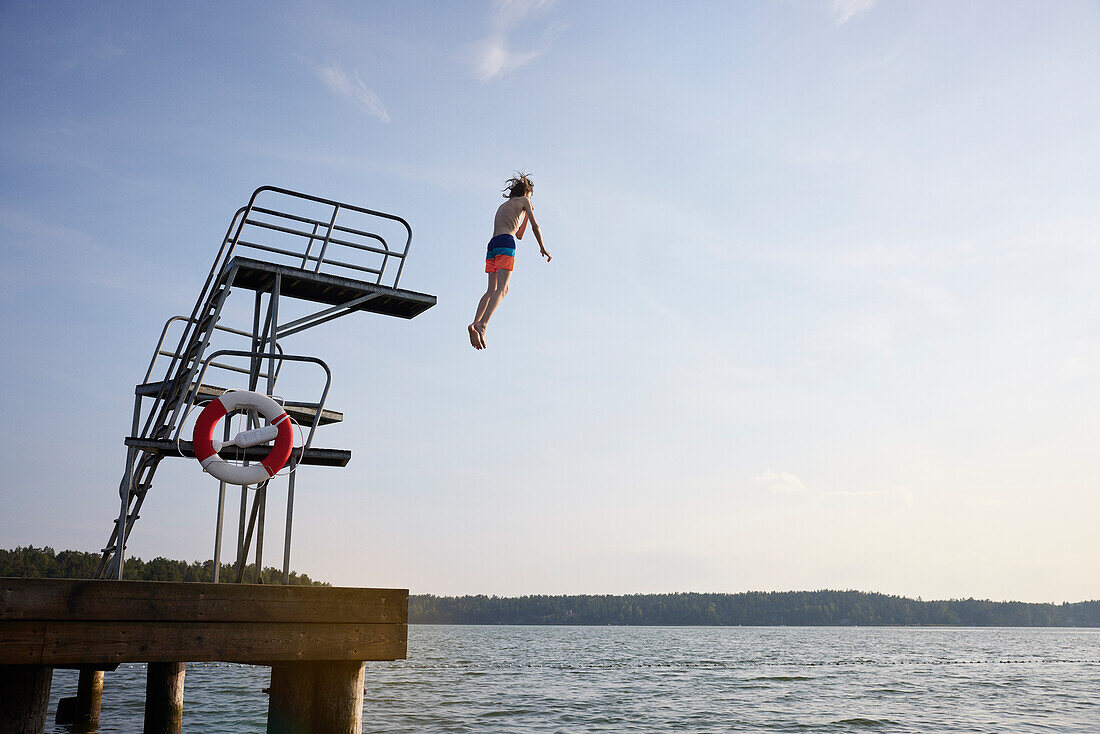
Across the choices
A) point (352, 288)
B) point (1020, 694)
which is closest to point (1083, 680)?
point (1020, 694)

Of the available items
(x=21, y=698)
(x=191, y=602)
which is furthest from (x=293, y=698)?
(x=21, y=698)

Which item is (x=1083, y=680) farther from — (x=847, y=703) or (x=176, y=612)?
(x=176, y=612)

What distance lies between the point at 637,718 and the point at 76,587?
28360mm

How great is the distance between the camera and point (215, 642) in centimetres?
731

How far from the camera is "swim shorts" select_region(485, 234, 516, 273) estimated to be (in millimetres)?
9797

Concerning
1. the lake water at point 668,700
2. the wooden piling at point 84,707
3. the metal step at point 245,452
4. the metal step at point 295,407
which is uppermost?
the metal step at point 295,407

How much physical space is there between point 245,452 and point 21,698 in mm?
3118

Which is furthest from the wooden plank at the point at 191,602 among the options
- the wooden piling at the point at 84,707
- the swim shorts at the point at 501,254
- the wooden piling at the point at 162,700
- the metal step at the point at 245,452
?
the wooden piling at the point at 84,707

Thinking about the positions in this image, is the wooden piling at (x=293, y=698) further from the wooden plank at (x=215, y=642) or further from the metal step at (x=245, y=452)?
the metal step at (x=245, y=452)

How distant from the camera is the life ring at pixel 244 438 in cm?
905

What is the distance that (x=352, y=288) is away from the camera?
11891mm

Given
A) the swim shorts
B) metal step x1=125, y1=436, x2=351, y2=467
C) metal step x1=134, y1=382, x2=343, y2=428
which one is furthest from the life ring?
the swim shorts

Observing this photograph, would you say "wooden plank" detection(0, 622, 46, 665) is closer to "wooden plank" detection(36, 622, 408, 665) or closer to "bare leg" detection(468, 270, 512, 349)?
"wooden plank" detection(36, 622, 408, 665)

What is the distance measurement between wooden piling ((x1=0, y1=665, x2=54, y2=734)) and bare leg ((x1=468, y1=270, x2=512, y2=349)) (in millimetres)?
5145
